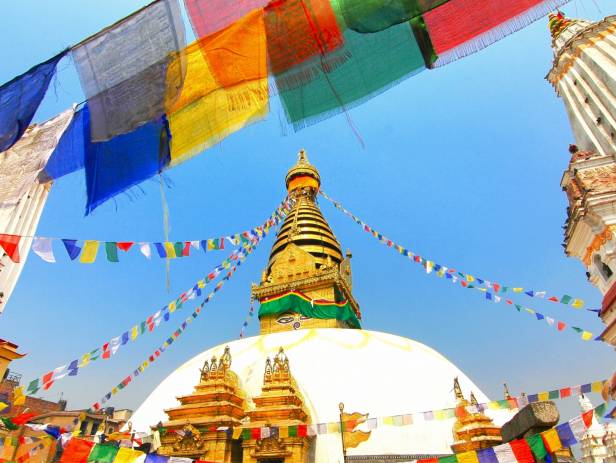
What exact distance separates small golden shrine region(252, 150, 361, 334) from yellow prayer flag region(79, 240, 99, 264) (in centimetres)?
1199

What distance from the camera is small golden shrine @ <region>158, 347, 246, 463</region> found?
Answer: 30.1 feet

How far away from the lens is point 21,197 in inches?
177

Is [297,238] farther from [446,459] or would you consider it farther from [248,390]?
[446,459]

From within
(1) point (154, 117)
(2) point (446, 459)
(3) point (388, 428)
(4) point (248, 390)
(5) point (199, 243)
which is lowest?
(2) point (446, 459)

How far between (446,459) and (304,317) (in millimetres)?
11380

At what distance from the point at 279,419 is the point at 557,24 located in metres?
17.7

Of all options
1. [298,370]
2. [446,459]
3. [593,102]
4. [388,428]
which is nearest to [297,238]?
[298,370]

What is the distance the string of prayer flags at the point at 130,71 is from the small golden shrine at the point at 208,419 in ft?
25.7

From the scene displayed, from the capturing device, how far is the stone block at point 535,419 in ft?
12.9

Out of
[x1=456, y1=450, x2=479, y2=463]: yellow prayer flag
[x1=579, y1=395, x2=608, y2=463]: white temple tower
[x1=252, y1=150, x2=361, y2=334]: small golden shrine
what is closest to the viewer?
[x1=456, y1=450, x2=479, y2=463]: yellow prayer flag

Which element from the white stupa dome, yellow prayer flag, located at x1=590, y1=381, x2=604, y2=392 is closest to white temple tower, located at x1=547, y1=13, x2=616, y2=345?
yellow prayer flag, located at x1=590, y1=381, x2=604, y2=392

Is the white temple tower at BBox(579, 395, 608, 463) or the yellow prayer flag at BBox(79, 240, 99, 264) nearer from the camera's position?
the yellow prayer flag at BBox(79, 240, 99, 264)

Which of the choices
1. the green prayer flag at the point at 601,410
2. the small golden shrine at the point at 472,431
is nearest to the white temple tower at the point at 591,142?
the green prayer flag at the point at 601,410

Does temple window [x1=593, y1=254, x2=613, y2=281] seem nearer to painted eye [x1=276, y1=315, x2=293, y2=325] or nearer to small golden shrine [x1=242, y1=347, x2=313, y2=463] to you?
small golden shrine [x1=242, y1=347, x2=313, y2=463]
